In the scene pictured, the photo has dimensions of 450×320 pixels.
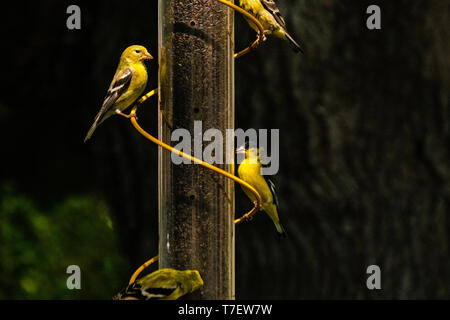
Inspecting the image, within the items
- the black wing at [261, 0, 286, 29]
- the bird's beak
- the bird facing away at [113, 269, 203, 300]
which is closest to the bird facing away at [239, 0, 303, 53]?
the black wing at [261, 0, 286, 29]

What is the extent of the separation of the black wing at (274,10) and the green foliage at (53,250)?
1.58 m

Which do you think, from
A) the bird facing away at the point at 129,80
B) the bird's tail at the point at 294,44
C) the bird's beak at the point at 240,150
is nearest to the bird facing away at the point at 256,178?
the bird's beak at the point at 240,150

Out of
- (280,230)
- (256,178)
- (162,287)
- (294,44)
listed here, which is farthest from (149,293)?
(294,44)

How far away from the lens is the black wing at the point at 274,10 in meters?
4.55

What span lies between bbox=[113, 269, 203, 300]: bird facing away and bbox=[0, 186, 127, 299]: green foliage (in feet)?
5.34

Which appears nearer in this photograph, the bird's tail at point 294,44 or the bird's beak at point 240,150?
the bird's beak at point 240,150

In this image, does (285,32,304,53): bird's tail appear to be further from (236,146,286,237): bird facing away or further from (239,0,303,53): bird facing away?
(236,146,286,237): bird facing away

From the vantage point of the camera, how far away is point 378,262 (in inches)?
191

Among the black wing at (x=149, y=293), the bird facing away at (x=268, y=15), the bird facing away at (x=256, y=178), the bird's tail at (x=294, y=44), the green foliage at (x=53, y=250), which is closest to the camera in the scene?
the black wing at (x=149, y=293)

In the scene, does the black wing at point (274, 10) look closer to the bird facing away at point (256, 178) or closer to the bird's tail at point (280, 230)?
the bird facing away at point (256, 178)

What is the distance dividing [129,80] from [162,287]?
117 centimetres
